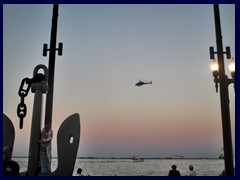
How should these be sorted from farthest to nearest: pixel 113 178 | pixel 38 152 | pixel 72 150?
pixel 38 152, pixel 72 150, pixel 113 178

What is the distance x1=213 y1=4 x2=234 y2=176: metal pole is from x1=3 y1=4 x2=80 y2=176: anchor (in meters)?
2.53

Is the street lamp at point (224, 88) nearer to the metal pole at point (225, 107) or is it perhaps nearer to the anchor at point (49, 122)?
the metal pole at point (225, 107)

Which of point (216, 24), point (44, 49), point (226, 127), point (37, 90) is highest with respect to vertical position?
point (216, 24)

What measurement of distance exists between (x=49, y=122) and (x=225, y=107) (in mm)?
3179

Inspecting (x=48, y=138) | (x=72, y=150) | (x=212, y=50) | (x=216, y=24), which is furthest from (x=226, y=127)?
(x=48, y=138)

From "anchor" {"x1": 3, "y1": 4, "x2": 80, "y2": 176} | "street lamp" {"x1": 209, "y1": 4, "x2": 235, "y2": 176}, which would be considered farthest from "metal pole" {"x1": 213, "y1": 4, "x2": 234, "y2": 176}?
"anchor" {"x1": 3, "y1": 4, "x2": 80, "y2": 176}

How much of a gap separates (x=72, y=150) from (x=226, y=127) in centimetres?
268

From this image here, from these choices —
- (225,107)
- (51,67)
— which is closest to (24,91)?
(51,67)

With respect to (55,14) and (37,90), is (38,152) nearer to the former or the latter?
(37,90)

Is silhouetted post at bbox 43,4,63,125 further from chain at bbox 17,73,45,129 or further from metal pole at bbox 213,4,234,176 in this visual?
metal pole at bbox 213,4,234,176

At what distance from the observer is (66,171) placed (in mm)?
5938

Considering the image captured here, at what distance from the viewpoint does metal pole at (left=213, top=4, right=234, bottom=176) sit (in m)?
5.82

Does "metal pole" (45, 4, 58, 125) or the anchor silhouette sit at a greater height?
"metal pole" (45, 4, 58, 125)

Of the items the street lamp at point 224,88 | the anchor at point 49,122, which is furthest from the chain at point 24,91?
the street lamp at point 224,88
